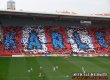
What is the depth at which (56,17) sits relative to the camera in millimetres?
38031

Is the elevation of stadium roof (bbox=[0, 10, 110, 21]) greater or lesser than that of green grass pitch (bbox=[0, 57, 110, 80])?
greater

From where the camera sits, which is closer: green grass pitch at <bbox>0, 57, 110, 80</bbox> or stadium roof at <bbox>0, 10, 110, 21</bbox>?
green grass pitch at <bbox>0, 57, 110, 80</bbox>

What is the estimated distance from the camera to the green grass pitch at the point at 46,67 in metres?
23.2

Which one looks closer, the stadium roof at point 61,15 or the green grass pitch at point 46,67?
the green grass pitch at point 46,67

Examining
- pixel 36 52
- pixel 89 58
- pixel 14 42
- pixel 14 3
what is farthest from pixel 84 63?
pixel 14 3

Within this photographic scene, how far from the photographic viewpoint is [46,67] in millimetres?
26312

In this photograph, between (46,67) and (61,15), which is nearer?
(46,67)

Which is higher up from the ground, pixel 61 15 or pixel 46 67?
pixel 61 15

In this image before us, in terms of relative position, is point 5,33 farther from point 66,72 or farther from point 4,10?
point 66,72

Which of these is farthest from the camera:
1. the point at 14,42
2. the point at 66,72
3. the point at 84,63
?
the point at 14,42

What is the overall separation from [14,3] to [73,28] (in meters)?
7.70

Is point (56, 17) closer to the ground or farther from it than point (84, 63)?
farther from it

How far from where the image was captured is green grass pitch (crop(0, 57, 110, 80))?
76.0 feet

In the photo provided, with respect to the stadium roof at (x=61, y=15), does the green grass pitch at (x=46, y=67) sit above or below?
below
